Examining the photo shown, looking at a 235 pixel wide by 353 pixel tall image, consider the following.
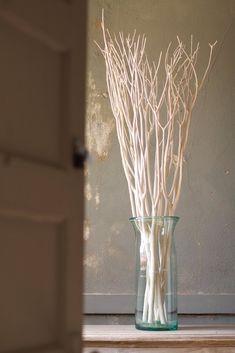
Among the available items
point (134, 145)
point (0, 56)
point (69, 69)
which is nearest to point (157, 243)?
point (134, 145)

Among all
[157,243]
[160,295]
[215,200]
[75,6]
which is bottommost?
[160,295]

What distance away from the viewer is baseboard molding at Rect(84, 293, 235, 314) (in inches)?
125

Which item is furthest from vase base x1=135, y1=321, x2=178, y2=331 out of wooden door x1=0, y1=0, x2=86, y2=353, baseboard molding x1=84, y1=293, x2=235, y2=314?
wooden door x1=0, y1=0, x2=86, y2=353

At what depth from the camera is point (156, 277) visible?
9.07 feet

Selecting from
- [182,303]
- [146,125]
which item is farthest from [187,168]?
[182,303]

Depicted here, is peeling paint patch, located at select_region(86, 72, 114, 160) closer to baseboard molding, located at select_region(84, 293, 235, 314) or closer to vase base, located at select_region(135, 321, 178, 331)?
baseboard molding, located at select_region(84, 293, 235, 314)

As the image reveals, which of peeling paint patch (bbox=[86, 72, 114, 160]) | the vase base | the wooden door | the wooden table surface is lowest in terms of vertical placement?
the wooden table surface

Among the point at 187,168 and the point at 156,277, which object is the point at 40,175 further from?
the point at 187,168

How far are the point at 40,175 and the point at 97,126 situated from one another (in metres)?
1.44

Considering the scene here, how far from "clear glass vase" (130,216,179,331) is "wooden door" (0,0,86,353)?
80 centimetres

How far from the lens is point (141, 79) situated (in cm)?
309

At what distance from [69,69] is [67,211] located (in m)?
0.42

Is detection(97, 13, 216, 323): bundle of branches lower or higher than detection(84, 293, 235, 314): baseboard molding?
higher

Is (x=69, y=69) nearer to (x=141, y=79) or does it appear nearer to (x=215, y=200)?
(x=141, y=79)
